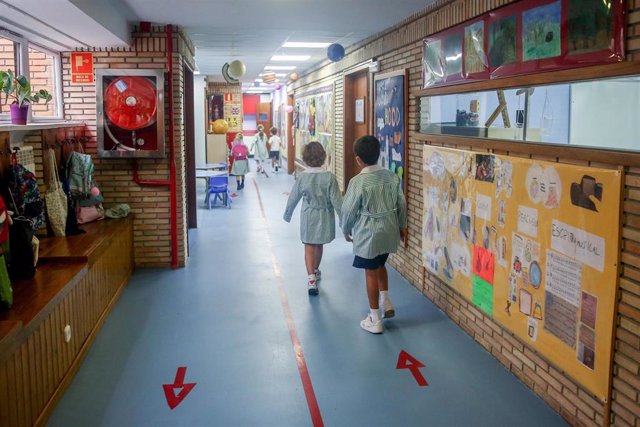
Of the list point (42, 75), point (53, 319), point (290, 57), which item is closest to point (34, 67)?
point (42, 75)

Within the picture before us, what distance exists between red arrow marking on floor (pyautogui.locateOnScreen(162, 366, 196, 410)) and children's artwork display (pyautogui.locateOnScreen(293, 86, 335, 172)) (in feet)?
24.6

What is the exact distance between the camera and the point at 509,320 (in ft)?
13.7

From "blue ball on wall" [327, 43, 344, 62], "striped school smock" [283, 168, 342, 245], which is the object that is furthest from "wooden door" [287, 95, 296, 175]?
"striped school smock" [283, 168, 342, 245]

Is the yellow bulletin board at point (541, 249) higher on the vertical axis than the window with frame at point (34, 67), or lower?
lower

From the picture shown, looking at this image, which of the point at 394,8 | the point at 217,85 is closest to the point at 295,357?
the point at 394,8

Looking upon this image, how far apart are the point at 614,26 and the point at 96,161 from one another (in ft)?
18.8

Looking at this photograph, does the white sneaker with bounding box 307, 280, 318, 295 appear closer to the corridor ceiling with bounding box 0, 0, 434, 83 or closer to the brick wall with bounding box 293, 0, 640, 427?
the brick wall with bounding box 293, 0, 640, 427

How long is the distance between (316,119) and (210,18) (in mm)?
6904

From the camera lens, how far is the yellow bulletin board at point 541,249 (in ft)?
10.3

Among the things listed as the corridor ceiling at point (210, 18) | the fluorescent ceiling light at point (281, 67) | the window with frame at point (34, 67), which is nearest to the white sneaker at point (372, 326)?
the corridor ceiling at point (210, 18)

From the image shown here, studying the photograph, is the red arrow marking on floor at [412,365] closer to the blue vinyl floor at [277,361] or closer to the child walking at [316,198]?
the blue vinyl floor at [277,361]

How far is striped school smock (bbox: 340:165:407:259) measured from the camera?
496 cm

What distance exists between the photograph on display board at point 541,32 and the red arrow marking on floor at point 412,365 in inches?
91.1

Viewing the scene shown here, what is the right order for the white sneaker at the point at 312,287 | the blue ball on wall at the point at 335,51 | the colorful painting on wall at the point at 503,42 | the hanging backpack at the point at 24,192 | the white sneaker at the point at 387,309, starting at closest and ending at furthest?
the colorful painting on wall at the point at 503,42 → the hanging backpack at the point at 24,192 → the white sneaker at the point at 387,309 → the white sneaker at the point at 312,287 → the blue ball on wall at the point at 335,51
